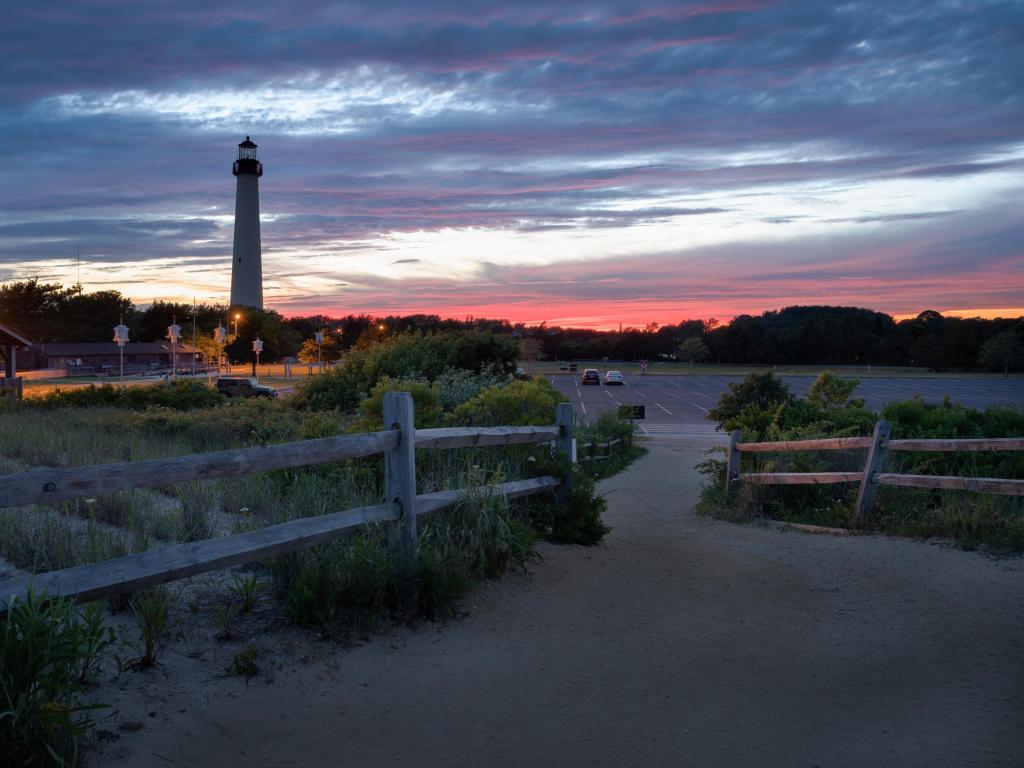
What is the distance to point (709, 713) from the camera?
4.67m

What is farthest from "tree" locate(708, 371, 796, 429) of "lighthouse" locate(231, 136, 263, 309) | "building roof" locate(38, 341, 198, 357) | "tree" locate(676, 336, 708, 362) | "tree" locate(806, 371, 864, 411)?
"tree" locate(676, 336, 708, 362)

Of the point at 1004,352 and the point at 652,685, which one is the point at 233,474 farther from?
the point at 1004,352

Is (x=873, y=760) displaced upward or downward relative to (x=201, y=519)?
downward

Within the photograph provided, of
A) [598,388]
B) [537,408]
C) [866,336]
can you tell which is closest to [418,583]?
[537,408]

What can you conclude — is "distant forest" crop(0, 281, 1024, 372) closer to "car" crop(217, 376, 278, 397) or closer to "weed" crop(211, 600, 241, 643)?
"car" crop(217, 376, 278, 397)

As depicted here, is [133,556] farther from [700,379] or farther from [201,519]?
[700,379]

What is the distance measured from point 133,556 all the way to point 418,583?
1.95 m

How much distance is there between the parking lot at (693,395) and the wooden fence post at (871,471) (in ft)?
83.1

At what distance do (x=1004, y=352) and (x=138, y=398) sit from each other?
96886mm

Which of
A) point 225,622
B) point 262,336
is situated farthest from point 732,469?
point 262,336

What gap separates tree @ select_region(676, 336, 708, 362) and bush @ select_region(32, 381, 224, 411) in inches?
3828

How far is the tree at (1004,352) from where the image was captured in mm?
97438

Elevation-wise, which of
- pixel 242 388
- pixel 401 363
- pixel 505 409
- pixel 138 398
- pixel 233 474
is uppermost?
pixel 401 363

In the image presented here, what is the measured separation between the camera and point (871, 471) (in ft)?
32.5
